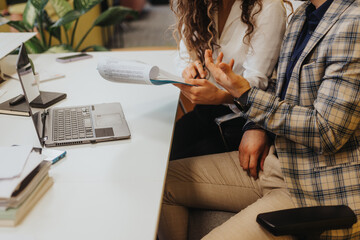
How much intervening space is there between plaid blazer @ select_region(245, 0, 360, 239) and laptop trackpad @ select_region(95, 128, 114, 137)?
423 millimetres

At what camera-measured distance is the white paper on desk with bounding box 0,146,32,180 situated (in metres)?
0.80

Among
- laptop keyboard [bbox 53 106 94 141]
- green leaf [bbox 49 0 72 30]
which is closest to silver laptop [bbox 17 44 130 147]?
laptop keyboard [bbox 53 106 94 141]

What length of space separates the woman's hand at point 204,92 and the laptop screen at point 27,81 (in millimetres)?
460

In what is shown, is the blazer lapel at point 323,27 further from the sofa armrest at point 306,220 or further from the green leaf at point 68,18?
the green leaf at point 68,18

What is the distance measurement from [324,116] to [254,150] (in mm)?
294

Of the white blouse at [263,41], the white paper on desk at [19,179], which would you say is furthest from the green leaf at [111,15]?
the white paper on desk at [19,179]

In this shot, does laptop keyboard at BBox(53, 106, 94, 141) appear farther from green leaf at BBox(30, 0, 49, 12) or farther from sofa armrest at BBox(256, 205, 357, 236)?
green leaf at BBox(30, 0, 49, 12)

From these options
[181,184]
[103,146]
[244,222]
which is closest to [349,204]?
[244,222]

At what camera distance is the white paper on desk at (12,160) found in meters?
0.80

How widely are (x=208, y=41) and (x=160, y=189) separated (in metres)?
0.74

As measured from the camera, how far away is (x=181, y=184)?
1.19 m

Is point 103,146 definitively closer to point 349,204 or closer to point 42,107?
point 42,107

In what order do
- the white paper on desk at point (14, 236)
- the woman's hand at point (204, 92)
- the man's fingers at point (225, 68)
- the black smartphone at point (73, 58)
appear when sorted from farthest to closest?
the black smartphone at point (73, 58), the woman's hand at point (204, 92), the man's fingers at point (225, 68), the white paper on desk at point (14, 236)

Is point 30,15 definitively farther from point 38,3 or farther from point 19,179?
point 19,179
